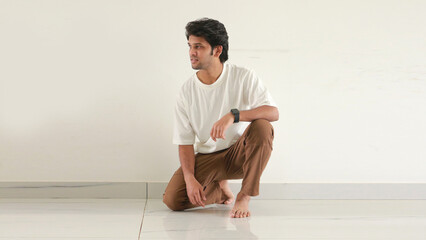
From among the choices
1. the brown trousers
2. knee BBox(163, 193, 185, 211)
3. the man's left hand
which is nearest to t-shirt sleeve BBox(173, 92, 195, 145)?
the brown trousers

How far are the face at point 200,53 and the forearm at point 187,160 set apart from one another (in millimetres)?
399

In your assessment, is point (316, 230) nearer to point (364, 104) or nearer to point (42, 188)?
point (364, 104)

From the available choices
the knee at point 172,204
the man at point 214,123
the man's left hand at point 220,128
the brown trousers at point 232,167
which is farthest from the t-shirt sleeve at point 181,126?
the man's left hand at point 220,128

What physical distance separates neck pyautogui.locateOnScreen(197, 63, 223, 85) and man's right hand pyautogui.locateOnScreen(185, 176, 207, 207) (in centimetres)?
47

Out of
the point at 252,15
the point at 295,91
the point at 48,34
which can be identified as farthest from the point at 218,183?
the point at 48,34

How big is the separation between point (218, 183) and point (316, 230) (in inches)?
28.5

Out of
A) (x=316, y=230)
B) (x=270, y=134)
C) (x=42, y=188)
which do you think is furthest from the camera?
(x=42, y=188)

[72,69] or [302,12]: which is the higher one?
[302,12]

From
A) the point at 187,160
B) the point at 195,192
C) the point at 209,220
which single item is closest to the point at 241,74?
the point at 187,160

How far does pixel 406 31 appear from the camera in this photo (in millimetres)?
3223

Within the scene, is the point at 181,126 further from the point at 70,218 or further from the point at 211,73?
the point at 70,218

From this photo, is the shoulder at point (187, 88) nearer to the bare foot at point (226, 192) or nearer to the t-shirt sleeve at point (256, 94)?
the t-shirt sleeve at point (256, 94)

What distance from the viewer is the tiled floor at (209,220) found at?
2.21 metres

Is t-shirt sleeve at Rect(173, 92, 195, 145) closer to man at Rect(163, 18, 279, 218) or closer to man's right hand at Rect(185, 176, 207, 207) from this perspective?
man at Rect(163, 18, 279, 218)
